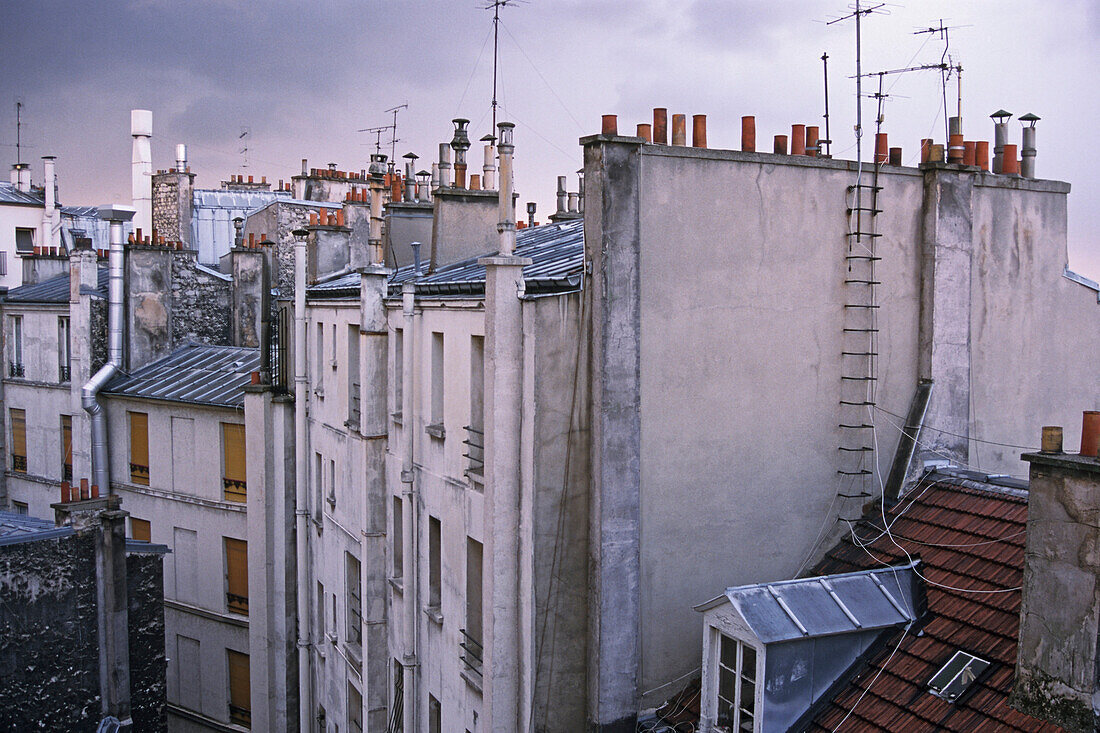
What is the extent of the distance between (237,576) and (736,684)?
59.2 ft

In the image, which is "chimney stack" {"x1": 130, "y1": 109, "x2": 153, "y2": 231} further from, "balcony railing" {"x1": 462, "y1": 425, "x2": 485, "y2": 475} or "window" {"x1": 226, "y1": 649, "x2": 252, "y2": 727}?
"balcony railing" {"x1": 462, "y1": 425, "x2": 485, "y2": 475}

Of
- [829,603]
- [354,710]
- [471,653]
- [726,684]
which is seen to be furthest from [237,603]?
[829,603]

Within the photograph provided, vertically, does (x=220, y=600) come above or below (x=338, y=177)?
below

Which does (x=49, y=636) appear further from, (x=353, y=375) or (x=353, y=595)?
(x=353, y=375)

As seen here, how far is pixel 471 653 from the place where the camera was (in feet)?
42.7

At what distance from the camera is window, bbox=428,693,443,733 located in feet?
49.6

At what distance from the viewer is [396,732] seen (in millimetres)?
16547

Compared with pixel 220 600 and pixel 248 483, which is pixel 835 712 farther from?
pixel 220 600

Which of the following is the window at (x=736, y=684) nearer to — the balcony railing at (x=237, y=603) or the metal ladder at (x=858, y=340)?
the metal ladder at (x=858, y=340)

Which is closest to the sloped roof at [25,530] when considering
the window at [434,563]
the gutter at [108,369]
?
the window at [434,563]

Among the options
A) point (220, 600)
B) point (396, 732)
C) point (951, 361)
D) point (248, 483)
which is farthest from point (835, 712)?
point (220, 600)

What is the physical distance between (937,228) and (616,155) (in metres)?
4.88

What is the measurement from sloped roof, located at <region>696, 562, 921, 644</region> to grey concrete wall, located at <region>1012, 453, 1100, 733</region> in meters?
2.12

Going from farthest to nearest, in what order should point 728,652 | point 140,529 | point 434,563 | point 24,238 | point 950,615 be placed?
1. point 24,238
2. point 140,529
3. point 434,563
4. point 728,652
5. point 950,615
